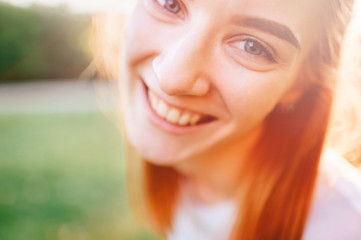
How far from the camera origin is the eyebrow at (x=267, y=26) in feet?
4.01

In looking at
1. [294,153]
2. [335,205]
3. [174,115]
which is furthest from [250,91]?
[335,205]

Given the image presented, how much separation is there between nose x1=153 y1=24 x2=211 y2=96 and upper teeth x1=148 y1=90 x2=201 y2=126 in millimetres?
144

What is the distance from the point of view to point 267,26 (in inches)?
48.7

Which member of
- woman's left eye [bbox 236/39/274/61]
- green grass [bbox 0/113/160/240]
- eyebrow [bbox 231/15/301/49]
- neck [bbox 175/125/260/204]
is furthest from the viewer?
green grass [bbox 0/113/160/240]

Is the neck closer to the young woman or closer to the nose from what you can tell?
the young woman

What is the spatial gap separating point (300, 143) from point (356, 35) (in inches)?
18.8

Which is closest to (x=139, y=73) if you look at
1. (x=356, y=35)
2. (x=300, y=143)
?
(x=300, y=143)

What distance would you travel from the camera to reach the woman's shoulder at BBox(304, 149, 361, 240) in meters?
1.49

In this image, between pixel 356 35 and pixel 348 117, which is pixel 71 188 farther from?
pixel 356 35

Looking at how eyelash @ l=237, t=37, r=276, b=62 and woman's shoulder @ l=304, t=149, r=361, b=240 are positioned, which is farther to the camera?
woman's shoulder @ l=304, t=149, r=361, b=240

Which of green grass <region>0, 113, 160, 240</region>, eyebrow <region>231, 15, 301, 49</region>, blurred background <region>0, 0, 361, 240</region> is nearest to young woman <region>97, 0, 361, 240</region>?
eyebrow <region>231, 15, 301, 49</region>

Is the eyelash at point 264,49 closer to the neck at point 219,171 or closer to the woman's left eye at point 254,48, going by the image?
the woman's left eye at point 254,48

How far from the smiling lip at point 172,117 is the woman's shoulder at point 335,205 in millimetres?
561

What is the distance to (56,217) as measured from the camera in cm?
374
